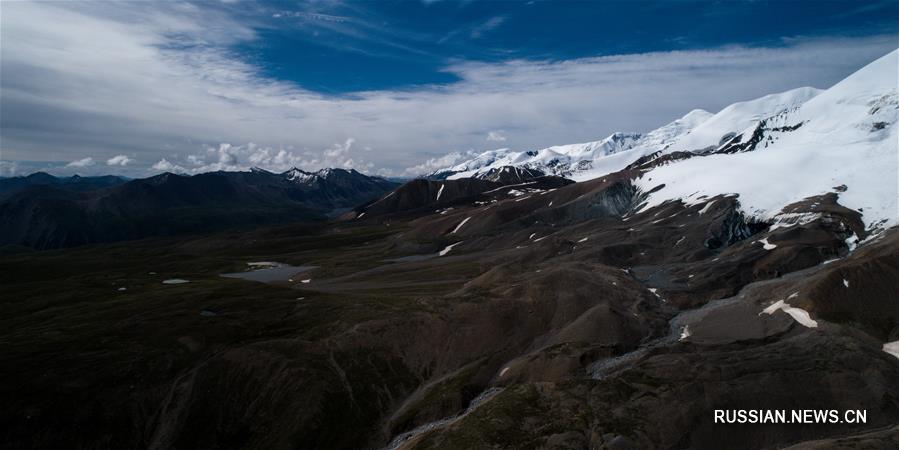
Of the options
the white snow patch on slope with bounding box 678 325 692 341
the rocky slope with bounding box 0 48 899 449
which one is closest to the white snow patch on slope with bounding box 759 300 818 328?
the rocky slope with bounding box 0 48 899 449

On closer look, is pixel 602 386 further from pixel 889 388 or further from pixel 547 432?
pixel 889 388

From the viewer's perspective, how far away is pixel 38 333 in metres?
103

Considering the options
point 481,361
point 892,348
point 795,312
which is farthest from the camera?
point 795,312

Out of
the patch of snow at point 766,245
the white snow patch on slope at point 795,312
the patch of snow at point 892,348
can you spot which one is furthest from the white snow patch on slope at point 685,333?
the patch of snow at point 766,245

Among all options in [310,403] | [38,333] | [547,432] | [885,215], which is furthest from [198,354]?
[885,215]

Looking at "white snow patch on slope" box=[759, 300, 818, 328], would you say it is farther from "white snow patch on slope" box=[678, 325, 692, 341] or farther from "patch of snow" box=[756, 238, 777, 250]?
"patch of snow" box=[756, 238, 777, 250]

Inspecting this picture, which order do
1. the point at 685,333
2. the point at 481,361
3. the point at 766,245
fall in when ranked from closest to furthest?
the point at 481,361, the point at 685,333, the point at 766,245

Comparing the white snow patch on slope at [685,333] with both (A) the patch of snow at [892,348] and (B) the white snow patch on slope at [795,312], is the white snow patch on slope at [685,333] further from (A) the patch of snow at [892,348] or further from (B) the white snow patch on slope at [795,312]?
(A) the patch of snow at [892,348]

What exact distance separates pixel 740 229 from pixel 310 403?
169 meters

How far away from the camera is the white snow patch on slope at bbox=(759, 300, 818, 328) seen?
326 feet

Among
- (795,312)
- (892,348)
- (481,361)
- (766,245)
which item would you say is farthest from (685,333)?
(766,245)

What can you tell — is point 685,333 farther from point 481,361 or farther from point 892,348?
point 481,361

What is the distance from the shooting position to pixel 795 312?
104 m

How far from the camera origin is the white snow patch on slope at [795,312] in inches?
3910
